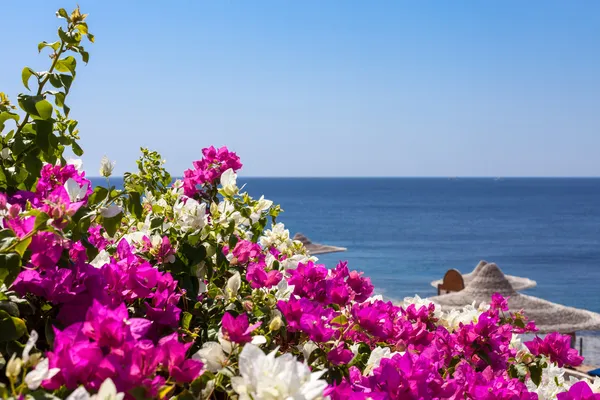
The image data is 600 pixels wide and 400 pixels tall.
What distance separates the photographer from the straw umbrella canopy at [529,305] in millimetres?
12805

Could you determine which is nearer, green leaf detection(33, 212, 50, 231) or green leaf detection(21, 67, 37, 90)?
green leaf detection(33, 212, 50, 231)

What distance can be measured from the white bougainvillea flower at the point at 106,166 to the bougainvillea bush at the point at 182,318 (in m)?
0.21

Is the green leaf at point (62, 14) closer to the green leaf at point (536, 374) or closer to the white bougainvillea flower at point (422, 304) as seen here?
the white bougainvillea flower at point (422, 304)

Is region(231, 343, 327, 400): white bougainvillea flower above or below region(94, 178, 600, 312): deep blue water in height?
above

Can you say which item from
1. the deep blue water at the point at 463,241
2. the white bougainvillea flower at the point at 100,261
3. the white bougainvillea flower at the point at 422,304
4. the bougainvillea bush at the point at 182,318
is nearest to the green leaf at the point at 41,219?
the bougainvillea bush at the point at 182,318

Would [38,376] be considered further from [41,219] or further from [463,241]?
[463,241]

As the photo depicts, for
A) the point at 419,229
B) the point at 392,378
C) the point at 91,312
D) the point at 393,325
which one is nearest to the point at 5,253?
the point at 91,312

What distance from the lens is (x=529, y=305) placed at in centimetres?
1352

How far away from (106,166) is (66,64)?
32.7 inches

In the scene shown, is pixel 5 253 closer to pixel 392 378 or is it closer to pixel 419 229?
pixel 392 378

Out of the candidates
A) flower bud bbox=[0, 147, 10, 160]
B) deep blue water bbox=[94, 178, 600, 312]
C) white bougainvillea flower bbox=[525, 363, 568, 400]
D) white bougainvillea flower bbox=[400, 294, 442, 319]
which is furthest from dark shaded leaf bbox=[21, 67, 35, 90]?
deep blue water bbox=[94, 178, 600, 312]

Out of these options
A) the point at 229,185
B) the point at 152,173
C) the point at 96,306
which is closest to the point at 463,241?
the point at 152,173

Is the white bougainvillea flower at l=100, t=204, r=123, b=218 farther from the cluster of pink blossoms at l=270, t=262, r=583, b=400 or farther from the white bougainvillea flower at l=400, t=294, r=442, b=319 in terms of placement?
the white bougainvillea flower at l=400, t=294, r=442, b=319

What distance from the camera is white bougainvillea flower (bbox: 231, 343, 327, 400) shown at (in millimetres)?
827
